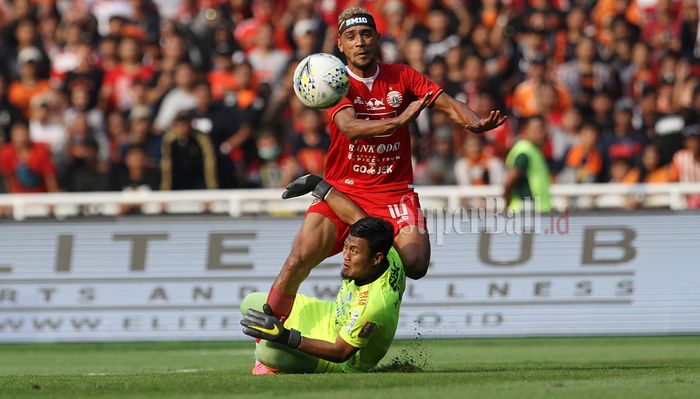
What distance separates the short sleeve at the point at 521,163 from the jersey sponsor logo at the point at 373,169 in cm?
475

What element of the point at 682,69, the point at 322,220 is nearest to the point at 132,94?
the point at 682,69

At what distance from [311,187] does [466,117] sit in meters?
1.44

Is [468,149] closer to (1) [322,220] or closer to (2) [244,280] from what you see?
(2) [244,280]

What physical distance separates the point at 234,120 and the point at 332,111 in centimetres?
761

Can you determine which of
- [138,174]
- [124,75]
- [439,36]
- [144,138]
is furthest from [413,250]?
[124,75]

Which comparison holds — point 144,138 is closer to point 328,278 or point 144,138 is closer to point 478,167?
point 328,278

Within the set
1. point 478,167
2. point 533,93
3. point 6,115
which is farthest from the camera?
point 6,115

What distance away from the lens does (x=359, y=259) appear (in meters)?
8.89

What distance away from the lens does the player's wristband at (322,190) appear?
9.95 metres

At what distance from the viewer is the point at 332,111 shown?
966 centimetres

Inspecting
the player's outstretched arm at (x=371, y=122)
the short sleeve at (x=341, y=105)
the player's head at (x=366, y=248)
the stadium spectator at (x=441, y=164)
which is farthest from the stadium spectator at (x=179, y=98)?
the player's head at (x=366, y=248)

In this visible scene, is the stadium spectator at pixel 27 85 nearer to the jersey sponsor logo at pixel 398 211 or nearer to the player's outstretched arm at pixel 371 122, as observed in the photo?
the jersey sponsor logo at pixel 398 211

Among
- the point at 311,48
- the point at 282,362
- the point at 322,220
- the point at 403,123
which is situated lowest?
the point at 282,362

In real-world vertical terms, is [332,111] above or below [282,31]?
below
